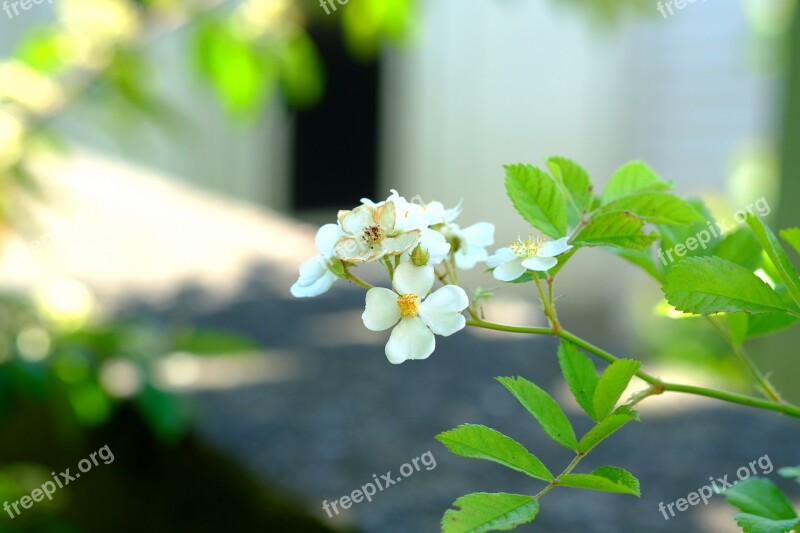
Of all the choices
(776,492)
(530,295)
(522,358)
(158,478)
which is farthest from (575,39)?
(776,492)

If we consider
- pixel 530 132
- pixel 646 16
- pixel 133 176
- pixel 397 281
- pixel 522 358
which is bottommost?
pixel 397 281

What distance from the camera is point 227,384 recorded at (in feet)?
5.70

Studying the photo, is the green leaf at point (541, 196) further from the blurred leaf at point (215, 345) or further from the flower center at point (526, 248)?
the blurred leaf at point (215, 345)

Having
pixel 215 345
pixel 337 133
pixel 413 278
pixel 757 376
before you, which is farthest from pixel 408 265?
pixel 337 133

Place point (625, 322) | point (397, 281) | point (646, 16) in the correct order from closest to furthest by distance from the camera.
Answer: point (397, 281)
point (646, 16)
point (625, 322)

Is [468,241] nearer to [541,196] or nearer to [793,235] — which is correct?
[541,196]

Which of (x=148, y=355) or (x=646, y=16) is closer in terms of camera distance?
(x=148, y=355)

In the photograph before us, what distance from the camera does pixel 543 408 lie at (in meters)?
0.45

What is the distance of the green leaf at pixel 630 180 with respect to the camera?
54cm

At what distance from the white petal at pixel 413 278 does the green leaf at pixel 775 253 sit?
0.48ft

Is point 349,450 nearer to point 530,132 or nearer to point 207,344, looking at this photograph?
point 207,344

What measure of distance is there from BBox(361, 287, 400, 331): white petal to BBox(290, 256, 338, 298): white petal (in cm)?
3

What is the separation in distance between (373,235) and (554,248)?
0.09m

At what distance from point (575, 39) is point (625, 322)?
1.74 metres
